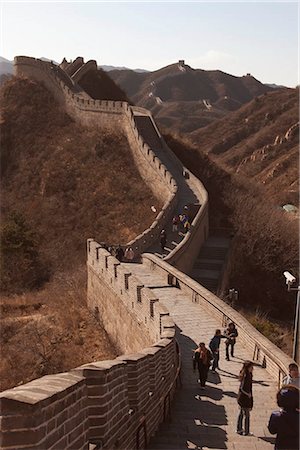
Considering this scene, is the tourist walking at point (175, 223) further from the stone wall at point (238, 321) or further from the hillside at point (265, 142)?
the hillside at point (265, 142)

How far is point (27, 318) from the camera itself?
1897 cm

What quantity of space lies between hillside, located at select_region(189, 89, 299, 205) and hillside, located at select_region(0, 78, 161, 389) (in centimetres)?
2425

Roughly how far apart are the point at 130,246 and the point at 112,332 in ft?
17.1

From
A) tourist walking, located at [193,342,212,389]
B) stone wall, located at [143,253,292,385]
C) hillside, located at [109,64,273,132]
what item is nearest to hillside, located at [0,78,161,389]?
stone wall, located at [143,253,292,385]

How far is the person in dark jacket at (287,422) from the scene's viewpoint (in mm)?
5527

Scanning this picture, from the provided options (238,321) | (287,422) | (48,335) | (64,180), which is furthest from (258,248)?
(287,422)

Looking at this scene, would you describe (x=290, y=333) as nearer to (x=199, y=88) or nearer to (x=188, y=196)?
(x=188, y=196)

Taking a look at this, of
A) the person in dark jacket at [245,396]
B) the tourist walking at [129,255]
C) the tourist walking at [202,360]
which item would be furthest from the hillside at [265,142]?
the person in dark jacket at [245,396]

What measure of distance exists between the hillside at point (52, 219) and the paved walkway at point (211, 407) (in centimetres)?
400

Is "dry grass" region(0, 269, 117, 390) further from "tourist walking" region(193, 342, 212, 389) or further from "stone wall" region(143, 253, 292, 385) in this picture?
"tourist walking" region(193, 342, 212, 389)

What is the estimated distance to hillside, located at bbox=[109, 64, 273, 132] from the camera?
142 meters

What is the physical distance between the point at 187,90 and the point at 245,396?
16486 cm

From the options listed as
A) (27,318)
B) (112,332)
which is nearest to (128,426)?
(112,332)

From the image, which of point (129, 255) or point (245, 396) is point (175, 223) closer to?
point (129, 255)
